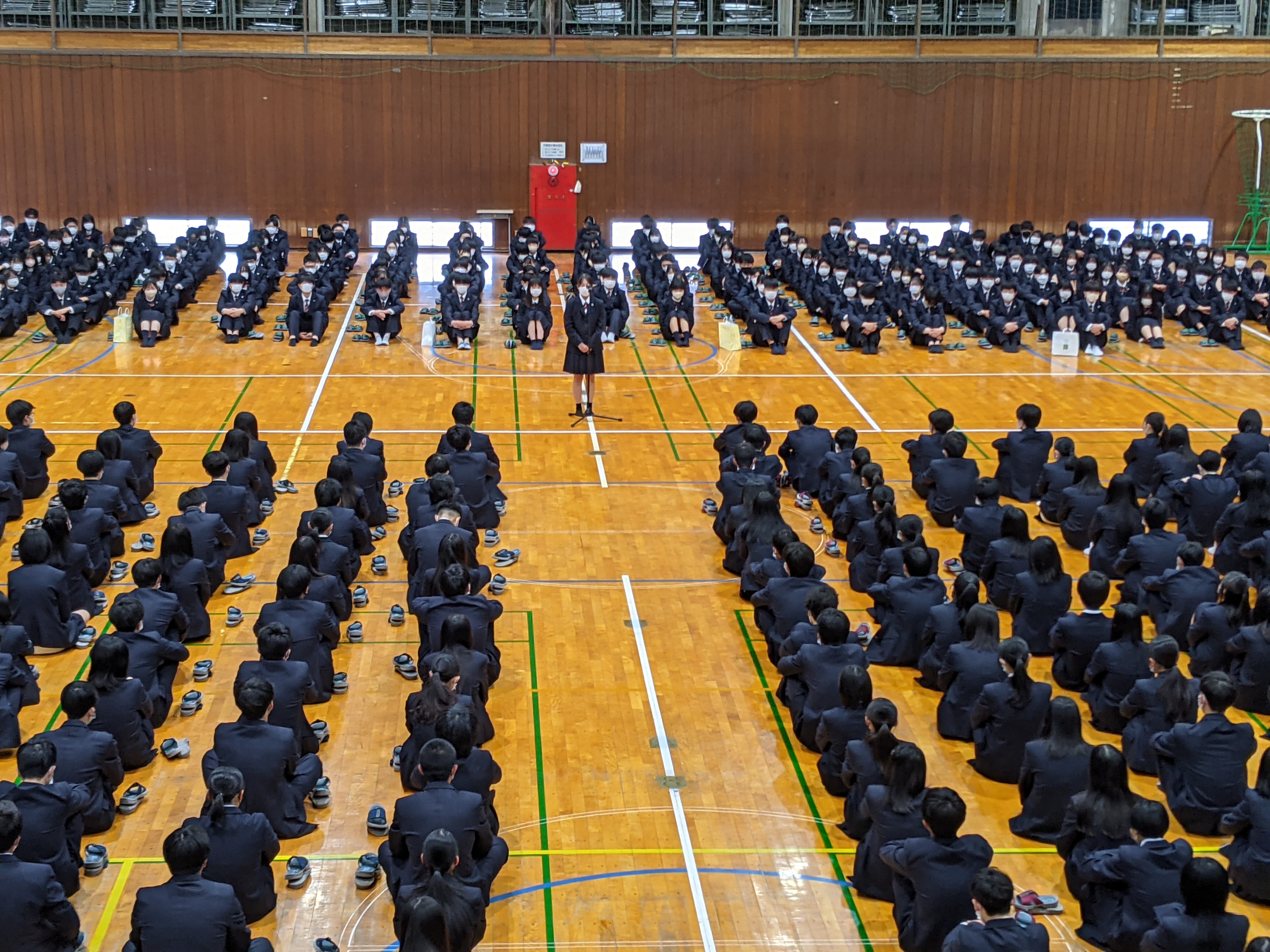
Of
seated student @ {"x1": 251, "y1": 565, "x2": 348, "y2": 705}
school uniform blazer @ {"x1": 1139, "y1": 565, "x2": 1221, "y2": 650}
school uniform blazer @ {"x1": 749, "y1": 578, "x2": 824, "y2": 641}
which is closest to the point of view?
seated student @ {"x1": 251, "y1": 565, "x2": 348, "y2": 705}

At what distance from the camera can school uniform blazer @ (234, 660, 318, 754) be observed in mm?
9930

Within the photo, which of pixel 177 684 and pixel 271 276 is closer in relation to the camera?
pixel 177 684

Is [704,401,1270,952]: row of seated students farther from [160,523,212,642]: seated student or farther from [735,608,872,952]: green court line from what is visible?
[160,523,212,642]: seated student

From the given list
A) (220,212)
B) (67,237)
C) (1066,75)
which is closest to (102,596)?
(67,237)

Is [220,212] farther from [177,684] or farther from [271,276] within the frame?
[177,684]

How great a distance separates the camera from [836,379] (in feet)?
71.0

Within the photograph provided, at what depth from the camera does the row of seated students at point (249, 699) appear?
7.62 m

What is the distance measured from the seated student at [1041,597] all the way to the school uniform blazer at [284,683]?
5784mm

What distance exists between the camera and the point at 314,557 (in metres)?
11.8

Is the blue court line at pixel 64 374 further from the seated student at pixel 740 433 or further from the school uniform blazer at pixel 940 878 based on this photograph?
the school uniform blazer at pixel 940 878

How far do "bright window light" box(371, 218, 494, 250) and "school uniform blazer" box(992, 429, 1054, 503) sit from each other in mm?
19690

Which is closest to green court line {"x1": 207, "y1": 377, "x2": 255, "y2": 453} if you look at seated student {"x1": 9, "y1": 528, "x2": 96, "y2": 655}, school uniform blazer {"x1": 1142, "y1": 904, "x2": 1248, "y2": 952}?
seated student {"x1": 9, "y1": 528, "x2": 96, "y2": 655}

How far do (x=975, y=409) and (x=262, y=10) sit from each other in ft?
69.1

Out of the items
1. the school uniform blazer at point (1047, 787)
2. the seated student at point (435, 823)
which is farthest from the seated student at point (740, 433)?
the seated student at point (435, 823)
